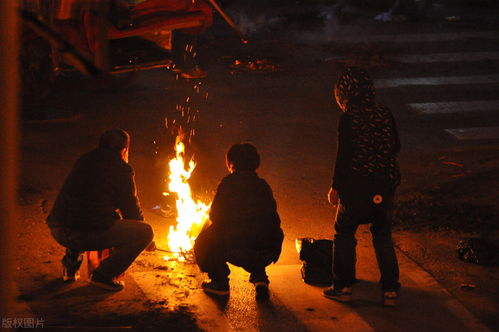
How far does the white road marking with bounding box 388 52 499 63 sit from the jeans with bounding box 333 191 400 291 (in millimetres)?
10561

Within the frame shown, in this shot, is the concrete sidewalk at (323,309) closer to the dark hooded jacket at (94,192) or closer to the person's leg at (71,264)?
the person's leg at (71,264)

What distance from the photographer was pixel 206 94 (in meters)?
13.0

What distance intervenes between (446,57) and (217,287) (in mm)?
11630

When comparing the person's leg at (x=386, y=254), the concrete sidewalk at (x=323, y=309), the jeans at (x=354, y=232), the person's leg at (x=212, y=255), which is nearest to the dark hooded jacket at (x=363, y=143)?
the jeans at (x=354, y=232)

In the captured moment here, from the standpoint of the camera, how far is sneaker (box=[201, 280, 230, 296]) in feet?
19.5

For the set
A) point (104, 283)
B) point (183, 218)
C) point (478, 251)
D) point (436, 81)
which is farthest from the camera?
point (436, 81)

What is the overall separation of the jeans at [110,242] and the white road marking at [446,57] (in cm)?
1097

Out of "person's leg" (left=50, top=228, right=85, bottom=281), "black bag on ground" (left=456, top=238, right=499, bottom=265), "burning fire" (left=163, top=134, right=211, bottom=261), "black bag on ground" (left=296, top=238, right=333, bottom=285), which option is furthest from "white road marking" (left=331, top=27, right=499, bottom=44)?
"person's leg" (left=50, top=228, right=85, bottom=281)

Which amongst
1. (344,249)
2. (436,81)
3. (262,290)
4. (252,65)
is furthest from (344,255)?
(252,65)

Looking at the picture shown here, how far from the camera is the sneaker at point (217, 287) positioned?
19.5 feet

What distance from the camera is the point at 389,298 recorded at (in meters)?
5.84

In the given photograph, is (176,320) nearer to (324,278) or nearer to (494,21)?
A: (324,278)

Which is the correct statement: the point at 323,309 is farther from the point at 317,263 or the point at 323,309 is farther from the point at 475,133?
the point at 475,133

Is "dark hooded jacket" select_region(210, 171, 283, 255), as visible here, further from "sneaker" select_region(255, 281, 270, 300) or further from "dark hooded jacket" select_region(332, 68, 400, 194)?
"dark hooded jacket" select_region(332, 68, 400, 194)
